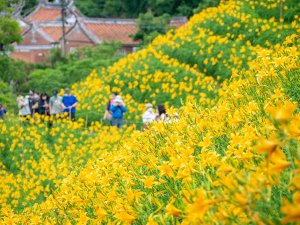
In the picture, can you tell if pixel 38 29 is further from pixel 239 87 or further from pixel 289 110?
pixel 289 110

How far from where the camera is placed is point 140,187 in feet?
10.6

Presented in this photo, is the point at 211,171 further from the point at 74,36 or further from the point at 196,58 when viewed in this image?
the point at 74,36

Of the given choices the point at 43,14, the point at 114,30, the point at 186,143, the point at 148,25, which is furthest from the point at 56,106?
the point at 43,14

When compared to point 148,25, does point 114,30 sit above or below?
below

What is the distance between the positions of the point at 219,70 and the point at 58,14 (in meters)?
27.8

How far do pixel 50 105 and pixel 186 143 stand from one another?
8182mm

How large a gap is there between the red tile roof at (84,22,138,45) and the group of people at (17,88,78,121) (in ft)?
55.6

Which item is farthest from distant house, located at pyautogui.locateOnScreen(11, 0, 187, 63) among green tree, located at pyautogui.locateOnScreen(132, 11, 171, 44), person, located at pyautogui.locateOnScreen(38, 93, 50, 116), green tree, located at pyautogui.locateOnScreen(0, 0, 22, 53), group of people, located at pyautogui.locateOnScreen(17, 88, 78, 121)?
green tree, located at pyautogui.locateOnScreen(0, 0, 22, 53)

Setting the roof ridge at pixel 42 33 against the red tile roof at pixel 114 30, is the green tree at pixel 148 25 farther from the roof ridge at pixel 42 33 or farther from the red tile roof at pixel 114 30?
the roof ridge at pixel 42 33

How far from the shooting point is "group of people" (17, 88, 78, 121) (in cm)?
1116

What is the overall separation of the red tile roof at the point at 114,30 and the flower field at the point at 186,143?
1619 cm

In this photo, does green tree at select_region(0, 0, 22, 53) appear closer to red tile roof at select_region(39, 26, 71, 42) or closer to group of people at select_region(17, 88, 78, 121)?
group of people at select_region(17, 88, 78, 121)

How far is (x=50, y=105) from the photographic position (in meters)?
11.3

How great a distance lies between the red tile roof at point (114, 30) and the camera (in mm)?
30094
